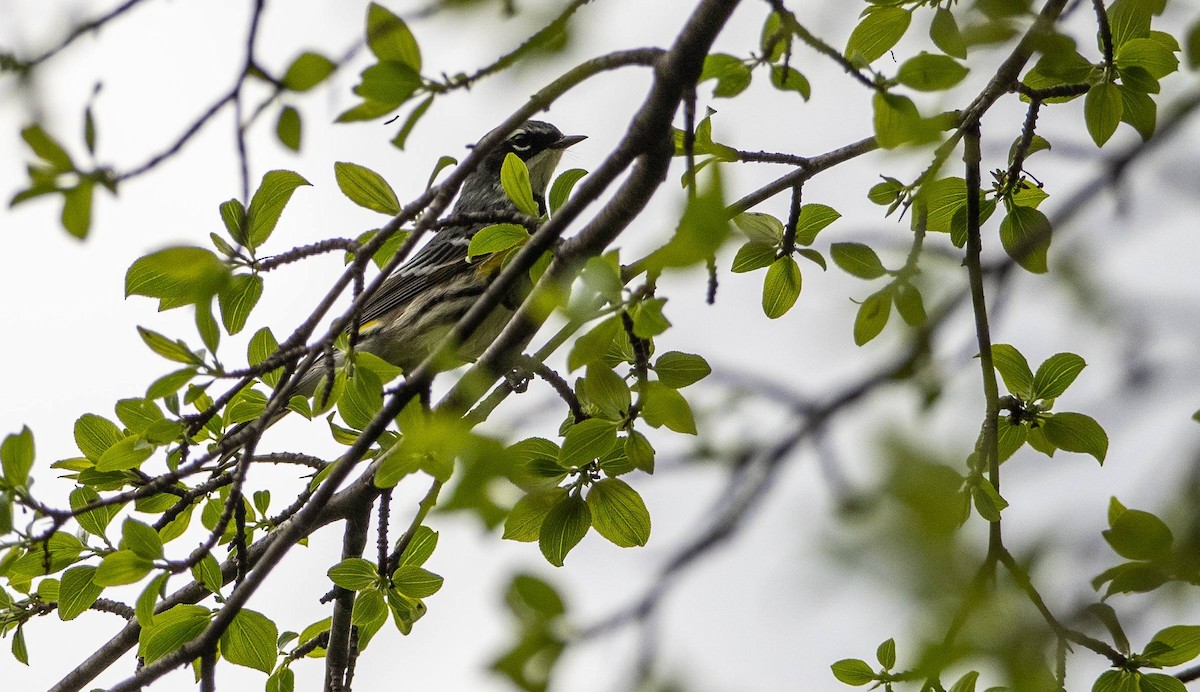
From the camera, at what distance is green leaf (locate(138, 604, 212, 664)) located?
2504 mm

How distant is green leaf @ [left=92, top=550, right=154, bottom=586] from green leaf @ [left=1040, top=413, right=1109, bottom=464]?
6.85ft

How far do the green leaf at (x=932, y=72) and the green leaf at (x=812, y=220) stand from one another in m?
0.98

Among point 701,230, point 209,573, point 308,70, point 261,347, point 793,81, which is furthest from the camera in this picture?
point 261,347

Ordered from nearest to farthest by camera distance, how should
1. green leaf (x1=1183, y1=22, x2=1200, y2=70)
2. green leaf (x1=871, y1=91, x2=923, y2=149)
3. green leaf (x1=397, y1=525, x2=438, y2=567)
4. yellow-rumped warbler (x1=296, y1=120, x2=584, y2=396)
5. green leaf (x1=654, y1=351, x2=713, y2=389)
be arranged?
green leaf (x1=1183, y1=22, x2=1200, y2=70) → green leaf (x1=871, y1=91, x2=923, y2=149) → green leaf (x1=654, y1=351, x2=713, y2=389) → green leaf (x1=397, y1=525, x2=438, y2=567) → yellow-rumped warbler (x1=296, y1=120, x2=584, y2=396)

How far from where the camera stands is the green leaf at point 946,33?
8.14 feet

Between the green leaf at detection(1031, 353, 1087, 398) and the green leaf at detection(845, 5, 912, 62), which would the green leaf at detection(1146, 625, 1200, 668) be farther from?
the green leaf at detection(845, 5, 912, 62)

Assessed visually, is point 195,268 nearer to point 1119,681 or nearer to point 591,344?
point 591,344

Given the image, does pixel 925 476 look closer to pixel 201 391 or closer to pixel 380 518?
pixel 201 391

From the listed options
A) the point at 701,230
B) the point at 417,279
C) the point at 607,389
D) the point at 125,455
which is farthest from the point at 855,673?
the point at 417,279

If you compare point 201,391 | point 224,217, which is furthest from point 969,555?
point 224,217

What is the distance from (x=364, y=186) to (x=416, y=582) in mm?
1014

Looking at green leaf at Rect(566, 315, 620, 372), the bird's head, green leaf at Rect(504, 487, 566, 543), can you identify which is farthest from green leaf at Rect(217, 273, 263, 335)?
the bird's head

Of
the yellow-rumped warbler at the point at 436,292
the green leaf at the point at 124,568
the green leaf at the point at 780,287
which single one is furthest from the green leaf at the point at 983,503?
the yellow-rumped warbler at the point at 436,292

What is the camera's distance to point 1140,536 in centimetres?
154
